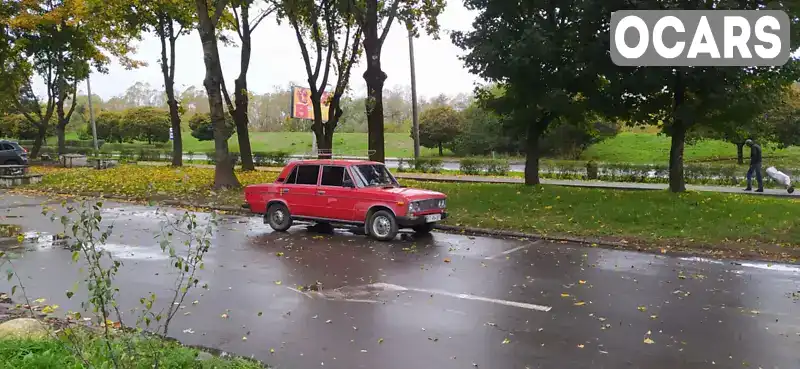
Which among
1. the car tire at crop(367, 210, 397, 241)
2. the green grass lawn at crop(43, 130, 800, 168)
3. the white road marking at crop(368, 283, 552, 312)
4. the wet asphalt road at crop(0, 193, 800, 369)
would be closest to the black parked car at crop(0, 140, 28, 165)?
the wet asphalt road at crop(0, 193, 800, 369)

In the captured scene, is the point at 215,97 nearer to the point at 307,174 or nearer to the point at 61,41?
the point at 307,174

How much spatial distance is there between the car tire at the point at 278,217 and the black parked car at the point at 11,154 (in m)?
24.9

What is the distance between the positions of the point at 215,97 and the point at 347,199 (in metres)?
9.73

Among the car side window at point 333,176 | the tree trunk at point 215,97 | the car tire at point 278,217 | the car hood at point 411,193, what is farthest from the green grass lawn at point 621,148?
the car tire at point 278,217

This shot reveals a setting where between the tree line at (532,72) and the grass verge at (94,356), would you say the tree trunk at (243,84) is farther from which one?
the grass verge at (94,356)

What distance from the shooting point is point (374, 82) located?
19328 millimetres

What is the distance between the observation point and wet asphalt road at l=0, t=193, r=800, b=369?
529cm

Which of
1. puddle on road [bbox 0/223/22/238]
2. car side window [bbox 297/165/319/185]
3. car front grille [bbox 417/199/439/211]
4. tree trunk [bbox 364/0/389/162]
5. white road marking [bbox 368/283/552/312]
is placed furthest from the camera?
tree trunk [bbox 364/0/389/162]

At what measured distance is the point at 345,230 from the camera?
12.9 metres

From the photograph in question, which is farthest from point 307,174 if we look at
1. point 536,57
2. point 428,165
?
point 428,165

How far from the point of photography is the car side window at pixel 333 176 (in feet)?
39.2

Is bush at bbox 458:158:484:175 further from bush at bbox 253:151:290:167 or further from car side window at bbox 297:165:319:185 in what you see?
car side window at bbox 297:165:319:185

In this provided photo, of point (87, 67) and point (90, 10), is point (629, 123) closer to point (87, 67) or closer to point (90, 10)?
point (90, 10)

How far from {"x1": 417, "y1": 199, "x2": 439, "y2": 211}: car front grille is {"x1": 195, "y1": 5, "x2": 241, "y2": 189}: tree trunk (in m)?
10.1
